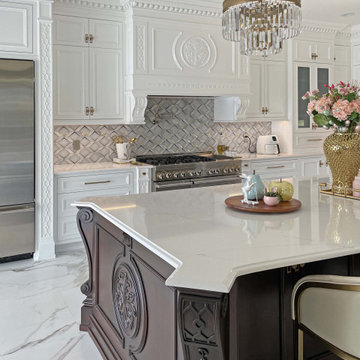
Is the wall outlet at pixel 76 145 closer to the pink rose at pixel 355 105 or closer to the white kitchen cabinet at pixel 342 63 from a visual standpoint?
the pink rose at pixel 355 105

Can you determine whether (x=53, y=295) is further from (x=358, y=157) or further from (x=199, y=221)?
(x=358, y=157)

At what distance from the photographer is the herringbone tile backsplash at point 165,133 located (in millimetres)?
4820

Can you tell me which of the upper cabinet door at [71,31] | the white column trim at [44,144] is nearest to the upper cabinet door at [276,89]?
the upper cabinet door at [71,31]

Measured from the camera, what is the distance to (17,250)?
4.09 meters

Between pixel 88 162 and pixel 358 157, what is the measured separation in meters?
3.22

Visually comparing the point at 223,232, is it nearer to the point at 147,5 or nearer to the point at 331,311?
the point at 331,311

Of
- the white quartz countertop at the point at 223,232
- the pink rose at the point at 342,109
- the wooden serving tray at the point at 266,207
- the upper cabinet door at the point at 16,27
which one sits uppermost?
the upper cabinet door at the point at 16,27

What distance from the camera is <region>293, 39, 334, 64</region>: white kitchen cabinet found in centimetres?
578

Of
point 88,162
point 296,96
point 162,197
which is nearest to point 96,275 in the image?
point 162,197

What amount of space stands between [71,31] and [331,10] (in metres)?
3.28

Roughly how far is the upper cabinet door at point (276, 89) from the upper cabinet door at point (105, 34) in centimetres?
216

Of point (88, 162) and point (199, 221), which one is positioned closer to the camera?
point (199, 221)

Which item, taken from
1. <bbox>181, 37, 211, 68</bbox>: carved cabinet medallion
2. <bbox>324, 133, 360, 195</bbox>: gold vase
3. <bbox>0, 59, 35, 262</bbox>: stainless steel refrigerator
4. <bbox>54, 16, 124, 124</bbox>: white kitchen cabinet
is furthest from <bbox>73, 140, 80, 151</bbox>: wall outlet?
<bbox>324, 133, 360, 195</bbox>: gold vase

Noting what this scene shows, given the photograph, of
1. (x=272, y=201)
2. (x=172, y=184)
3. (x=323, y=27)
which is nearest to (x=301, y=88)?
(x=323, y=27)
